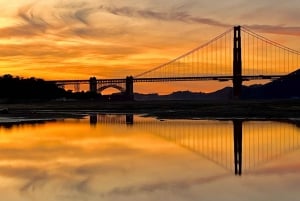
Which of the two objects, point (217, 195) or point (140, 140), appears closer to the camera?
point (217, 195)

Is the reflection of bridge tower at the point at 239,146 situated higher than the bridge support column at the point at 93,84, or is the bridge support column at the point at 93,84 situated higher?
the bridge support column at the point at 93,84

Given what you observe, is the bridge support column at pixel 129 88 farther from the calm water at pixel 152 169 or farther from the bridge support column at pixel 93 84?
the calm water at pixel 152 169

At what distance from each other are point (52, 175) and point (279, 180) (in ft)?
15.5

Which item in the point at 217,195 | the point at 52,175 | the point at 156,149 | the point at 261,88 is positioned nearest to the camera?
the point at 217,195

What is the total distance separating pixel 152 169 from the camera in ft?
40.1

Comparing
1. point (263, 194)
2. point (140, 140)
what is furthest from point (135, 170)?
point (140, 140)

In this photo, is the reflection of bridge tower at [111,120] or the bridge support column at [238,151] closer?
the bridge support column at [238,151]

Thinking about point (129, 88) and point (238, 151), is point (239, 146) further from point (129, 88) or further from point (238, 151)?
point (129, 88)

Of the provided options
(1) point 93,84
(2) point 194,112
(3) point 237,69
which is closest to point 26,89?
(1) point 93,84

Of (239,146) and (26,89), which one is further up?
(26,89)

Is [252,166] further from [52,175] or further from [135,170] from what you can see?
[52,175]

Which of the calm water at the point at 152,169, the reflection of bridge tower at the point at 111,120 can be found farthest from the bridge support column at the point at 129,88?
the calm water at the point at 152,169

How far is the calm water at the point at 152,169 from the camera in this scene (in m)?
9.23

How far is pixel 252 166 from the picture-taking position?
12664 millimetres
